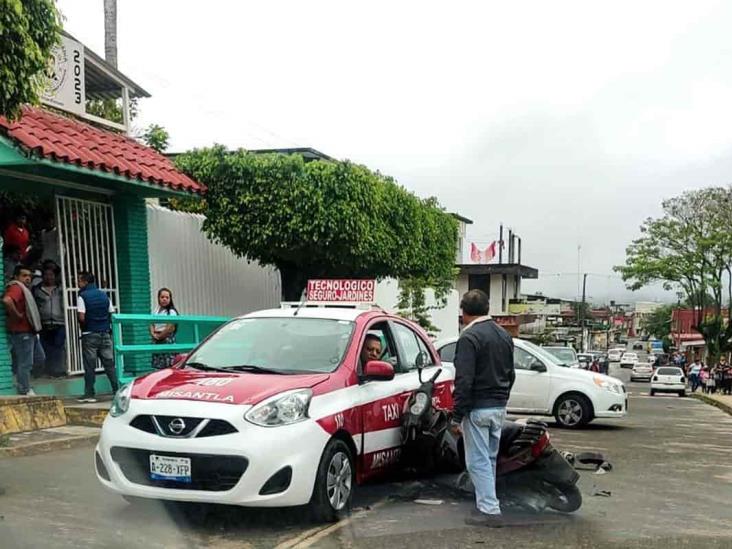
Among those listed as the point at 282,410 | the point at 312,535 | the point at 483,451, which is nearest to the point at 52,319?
the point at 282,410

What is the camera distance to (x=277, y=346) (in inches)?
261

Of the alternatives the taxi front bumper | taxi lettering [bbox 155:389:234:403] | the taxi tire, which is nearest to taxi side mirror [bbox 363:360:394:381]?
the taxi front bumper

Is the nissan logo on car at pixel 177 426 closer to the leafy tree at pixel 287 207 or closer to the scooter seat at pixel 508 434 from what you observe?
the scooter seat at pixel 508 434

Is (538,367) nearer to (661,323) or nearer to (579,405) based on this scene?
(579,405)

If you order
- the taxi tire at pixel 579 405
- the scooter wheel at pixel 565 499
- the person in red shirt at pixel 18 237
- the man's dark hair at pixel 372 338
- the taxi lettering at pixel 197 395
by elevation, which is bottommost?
the taxi tire at pixel 579 405

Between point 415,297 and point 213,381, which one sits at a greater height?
point 213,381

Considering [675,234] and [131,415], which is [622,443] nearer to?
[131,415]

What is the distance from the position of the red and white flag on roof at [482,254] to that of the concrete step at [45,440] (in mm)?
50281

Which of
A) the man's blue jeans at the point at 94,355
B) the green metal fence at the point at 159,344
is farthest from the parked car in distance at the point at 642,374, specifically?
the man's blue jeans at the point at 94,355

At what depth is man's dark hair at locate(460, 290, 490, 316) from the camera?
611 cm

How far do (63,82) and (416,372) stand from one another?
24.2 feet

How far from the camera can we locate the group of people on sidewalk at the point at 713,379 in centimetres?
3673

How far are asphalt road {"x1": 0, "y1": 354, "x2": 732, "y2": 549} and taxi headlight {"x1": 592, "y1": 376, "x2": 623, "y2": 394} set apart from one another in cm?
483

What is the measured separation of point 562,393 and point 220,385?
8321 millimetres
